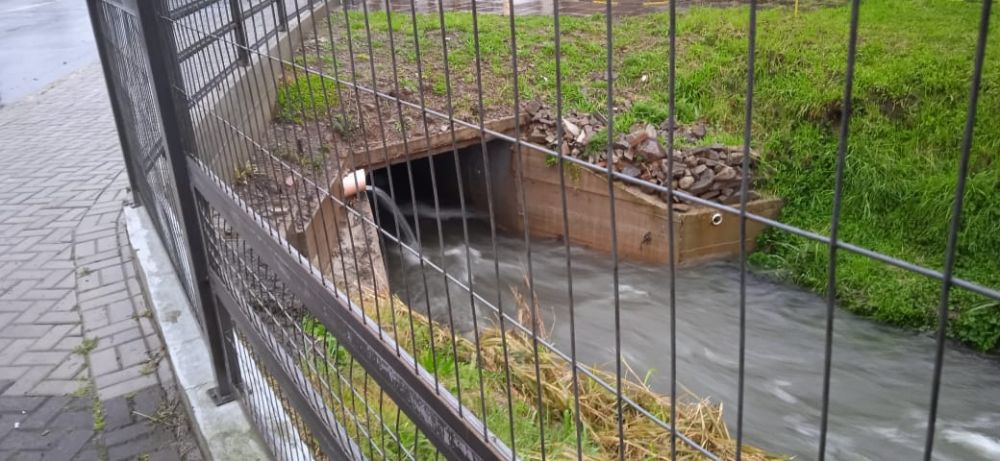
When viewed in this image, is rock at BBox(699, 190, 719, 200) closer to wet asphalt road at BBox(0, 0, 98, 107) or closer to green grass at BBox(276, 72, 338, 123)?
green grass at BBox(276, 72, 338, 123)

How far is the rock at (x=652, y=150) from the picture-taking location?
6980mm

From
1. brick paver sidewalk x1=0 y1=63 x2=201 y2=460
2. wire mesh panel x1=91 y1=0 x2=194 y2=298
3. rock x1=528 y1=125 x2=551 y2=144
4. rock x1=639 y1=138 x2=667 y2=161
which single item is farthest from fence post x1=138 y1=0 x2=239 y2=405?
rock x1=528 y1=125 x2=551 y2=144

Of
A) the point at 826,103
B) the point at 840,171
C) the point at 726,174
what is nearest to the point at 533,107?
the point at 726,174

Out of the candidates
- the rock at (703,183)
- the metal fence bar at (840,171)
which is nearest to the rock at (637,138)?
the rock at (703,183)

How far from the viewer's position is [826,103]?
27.6ft

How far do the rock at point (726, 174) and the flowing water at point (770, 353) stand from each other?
856mm

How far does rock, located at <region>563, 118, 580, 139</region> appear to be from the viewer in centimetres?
787

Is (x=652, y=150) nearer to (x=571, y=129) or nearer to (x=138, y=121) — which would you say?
(x=571, y=129)

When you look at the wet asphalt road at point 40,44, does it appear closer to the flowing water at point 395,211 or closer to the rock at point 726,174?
the rock at point 726,174

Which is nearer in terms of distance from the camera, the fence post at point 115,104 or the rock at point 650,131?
the fence post at point 115,104

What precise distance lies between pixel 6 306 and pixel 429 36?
5.73 metres

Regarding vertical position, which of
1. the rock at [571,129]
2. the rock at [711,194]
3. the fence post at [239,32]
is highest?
the fence post at [239,32]

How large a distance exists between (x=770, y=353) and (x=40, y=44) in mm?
14389

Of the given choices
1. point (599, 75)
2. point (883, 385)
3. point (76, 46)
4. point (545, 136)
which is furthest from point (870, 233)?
point (76, 46)
